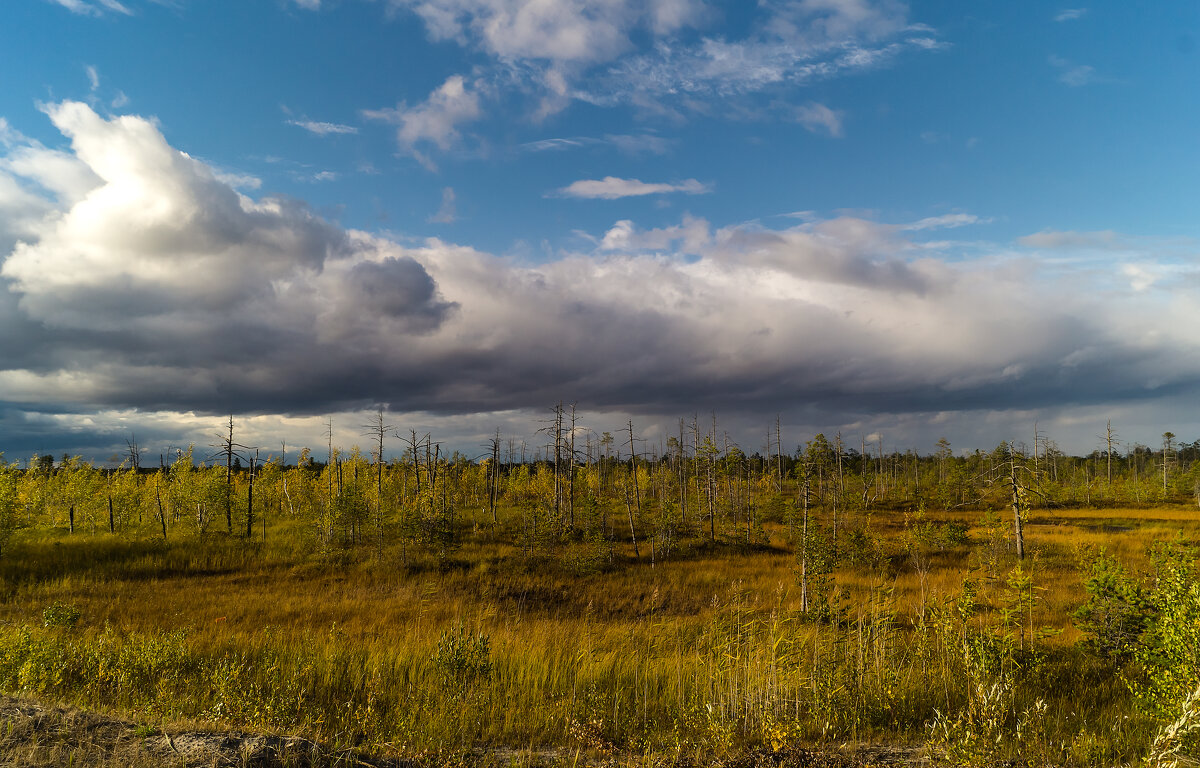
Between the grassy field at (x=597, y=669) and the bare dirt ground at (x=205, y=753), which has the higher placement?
the bare dirt ground at (x=205, y=753)

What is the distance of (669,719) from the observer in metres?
7.87

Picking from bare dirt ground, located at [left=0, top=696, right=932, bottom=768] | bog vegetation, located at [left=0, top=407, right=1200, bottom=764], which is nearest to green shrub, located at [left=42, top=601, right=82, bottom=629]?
bog vegetation, located at [left=0, top=407, right=1200, bottom=764]

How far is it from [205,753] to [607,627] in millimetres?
14034

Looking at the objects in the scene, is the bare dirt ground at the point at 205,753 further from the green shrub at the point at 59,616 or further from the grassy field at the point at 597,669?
the green shrub at the point at 59,616

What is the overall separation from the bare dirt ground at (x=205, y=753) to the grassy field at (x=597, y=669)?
1.10 feet

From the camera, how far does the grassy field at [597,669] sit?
21.7 ft

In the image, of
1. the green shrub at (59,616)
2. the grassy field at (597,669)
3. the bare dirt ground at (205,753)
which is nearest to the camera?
the bare dirt ground at (205,753)

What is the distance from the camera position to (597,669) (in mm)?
10398

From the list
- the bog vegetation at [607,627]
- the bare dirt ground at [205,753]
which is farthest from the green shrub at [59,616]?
the bare dirt ground at [205,753]

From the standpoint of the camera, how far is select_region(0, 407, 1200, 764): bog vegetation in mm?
6812

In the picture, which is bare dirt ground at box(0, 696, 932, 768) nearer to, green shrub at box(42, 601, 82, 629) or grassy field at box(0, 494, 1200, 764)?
grassy field at box(0, 494, 1200, 764)

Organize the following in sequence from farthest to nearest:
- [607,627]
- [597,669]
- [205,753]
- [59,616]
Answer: [607,627] → [59,616] → [597,669] → [205,753]

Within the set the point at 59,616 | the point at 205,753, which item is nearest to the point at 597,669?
the point at 205,753

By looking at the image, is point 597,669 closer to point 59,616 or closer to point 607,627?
point 607,627
